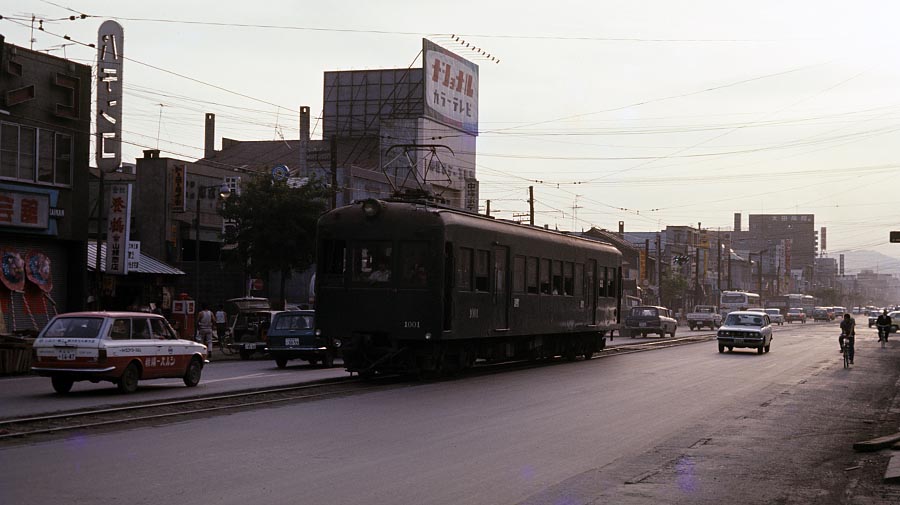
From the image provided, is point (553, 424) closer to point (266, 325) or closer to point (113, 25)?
point (266, 325)

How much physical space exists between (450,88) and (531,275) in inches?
2387

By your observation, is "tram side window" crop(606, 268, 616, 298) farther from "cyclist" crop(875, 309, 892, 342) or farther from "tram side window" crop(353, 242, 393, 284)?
"cyclist" crop(875, 309, 892, 342)

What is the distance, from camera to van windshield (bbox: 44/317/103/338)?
18969mm

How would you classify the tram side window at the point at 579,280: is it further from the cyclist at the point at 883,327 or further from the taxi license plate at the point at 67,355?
the cyclist at the point at 883,327

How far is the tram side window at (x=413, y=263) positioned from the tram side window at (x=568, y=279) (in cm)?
868

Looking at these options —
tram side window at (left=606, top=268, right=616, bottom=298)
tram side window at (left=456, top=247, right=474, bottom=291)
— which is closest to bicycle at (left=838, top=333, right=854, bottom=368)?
tram side window at (left=606, top=268, right=616, bottom=298)

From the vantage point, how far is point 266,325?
35.4 metres

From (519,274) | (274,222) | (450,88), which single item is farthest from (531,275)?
(450,88)

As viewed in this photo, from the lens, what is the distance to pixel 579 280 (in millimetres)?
31312

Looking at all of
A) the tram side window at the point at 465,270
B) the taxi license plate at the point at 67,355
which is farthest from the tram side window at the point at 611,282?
the taxi license plate at the point at 67,355

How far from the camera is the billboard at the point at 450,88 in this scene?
269ft

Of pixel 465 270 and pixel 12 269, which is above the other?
pixel 12 269

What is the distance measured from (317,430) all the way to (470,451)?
8.22 feet

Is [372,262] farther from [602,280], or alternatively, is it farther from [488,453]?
[602,280]
